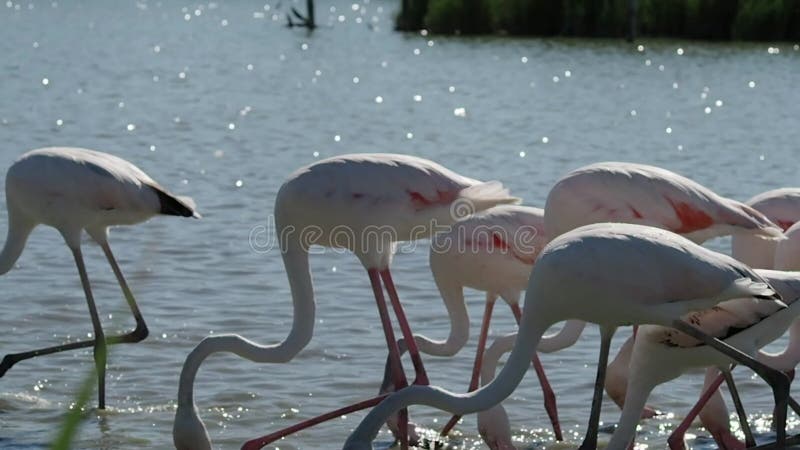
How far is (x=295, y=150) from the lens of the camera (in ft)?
54.6

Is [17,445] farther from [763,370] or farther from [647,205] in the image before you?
[763,370]

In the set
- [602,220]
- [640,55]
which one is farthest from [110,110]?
[602,220]

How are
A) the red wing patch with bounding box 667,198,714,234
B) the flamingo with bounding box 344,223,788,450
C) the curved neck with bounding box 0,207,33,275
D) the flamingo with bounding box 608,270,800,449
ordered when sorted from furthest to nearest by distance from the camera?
the curved neck with bounding box 0,207,33,275 → the red wing patch with bounding box 667,198,714,234 → the flamingo with bounding box 608,270,800,449 → the flamingo with bounding box 344,223,788,450

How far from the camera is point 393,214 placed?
5.88 meters

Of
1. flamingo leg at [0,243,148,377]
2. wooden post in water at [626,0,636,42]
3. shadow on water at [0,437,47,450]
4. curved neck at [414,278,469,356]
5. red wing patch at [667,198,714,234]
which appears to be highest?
red wing patch at [667,198,714,234]

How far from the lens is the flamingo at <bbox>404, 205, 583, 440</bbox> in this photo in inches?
253

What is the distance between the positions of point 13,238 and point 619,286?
360 centimetres

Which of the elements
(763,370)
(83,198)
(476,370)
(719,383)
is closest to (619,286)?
(763,370)

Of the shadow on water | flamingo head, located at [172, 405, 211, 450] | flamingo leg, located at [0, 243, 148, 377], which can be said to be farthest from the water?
flamingo head, located at [172, 405, 211, 450]

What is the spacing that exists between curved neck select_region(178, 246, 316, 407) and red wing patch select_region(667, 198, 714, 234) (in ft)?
4.94

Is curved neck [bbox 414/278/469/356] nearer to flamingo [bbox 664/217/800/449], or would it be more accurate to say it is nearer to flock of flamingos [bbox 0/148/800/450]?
flock of flamingos [bbox 0/148/800/450]

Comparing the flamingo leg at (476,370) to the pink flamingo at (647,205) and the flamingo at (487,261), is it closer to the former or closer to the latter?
the flamingo at (487,261)

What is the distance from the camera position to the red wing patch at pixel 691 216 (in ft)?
19.4

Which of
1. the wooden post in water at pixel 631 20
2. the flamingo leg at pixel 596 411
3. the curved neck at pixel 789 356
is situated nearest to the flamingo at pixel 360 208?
the flamingo leg at pixel 596 411
